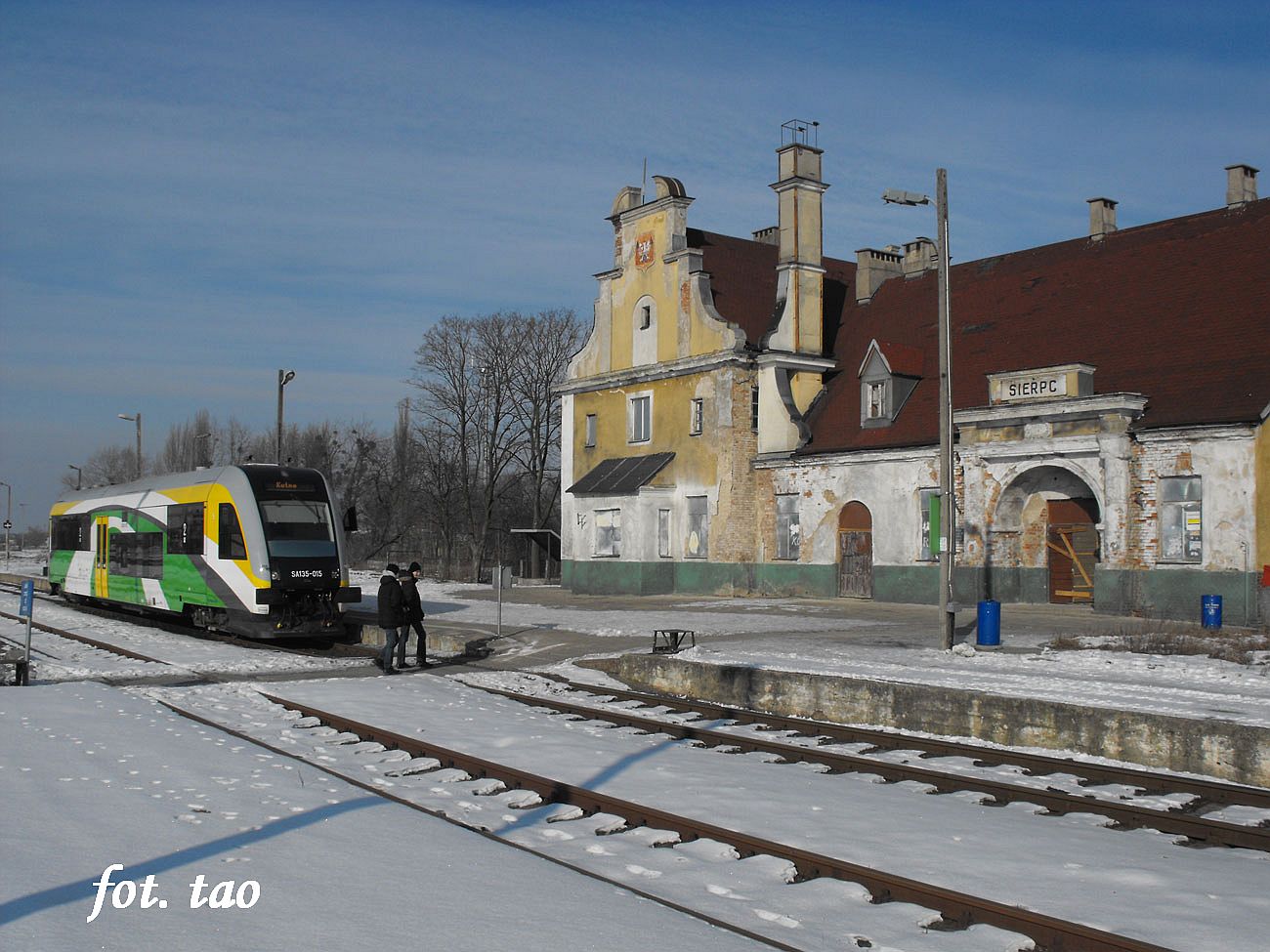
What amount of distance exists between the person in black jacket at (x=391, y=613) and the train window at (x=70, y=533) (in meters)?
17.9

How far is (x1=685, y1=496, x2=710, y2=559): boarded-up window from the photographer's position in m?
37.8

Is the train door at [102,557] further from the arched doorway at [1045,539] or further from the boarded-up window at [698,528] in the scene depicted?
the arched doorway at [1045,539]

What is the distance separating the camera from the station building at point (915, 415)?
2586cm

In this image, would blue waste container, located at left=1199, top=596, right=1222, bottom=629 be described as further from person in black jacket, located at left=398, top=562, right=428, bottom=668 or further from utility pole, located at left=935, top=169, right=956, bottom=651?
person in black jacket, located at left=398, top=562, right=428, bottom=668

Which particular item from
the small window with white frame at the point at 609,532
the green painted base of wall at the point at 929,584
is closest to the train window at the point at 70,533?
the green painted base of wall at the point at 929,584

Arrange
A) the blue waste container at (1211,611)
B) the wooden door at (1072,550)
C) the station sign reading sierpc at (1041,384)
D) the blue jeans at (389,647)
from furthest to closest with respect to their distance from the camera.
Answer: the wooden door at (1072,550) < the station sign reading sierpc at (1041,384) < the blue waste container at (1211,611) < the blue jeans at (389,647)

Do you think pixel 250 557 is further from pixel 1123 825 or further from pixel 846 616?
pixel 1123 825

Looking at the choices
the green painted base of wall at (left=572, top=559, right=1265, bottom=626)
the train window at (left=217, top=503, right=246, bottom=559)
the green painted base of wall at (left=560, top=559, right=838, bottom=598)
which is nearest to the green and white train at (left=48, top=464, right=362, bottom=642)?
the train window at (left=217, top=503, right=246, bottom=559)

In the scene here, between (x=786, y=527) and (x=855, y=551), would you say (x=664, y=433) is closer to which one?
(x=786, y=527)

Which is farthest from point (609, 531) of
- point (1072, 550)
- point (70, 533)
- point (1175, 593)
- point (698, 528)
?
point (1175, 593)

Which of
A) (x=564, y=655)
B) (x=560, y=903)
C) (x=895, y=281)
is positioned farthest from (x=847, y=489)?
(x=560, y=903)

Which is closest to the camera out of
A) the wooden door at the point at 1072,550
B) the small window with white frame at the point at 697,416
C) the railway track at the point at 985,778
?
the railway track at the point at 985,778

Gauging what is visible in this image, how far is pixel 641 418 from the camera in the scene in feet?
133

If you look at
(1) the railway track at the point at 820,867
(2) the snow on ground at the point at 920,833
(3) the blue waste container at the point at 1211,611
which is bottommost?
(2) the snow on ground at the point at 920,833
